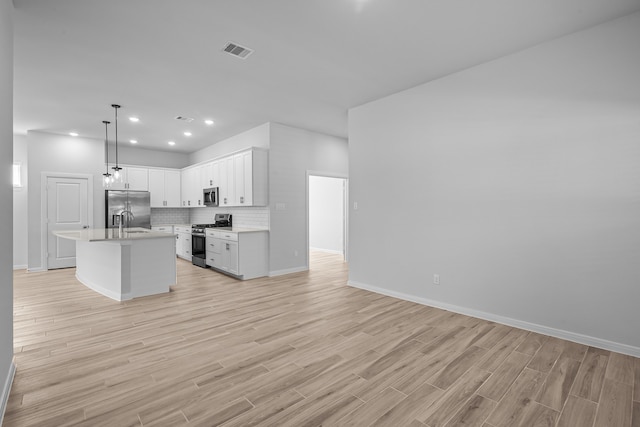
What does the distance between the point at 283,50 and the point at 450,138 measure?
7.44 feet

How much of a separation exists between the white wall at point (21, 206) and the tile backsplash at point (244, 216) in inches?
144

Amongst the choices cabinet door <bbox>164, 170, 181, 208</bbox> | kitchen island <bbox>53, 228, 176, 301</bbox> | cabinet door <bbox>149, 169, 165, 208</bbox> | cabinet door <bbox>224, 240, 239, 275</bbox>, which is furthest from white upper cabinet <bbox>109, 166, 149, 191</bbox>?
cabinet door <bbox>224, 240, 239, 275</bbox>

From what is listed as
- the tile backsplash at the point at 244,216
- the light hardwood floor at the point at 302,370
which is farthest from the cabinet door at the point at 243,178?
the light hardwood floor at the point at 302,370

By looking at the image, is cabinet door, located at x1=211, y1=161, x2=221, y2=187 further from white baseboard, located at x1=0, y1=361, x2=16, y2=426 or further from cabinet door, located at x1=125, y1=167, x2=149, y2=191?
white baseboard, located at x1=0, y1=361, x2=16, y2=426

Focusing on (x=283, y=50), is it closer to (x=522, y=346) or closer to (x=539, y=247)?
(x=539, y=247)

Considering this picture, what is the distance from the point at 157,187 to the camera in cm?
813

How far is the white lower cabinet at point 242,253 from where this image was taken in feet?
18.1

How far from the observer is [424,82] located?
13.3 ft

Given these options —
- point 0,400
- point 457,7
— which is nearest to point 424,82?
point 457,7

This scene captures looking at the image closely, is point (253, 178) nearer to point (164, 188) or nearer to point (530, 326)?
point (164, 188)

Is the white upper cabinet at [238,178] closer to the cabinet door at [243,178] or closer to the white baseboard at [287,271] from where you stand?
the cabinet door at [243,178]

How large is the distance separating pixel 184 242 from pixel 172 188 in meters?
1.67

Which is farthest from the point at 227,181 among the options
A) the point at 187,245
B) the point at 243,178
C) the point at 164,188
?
the point at 164,188

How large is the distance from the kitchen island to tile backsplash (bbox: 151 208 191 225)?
3.58 m
